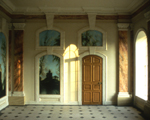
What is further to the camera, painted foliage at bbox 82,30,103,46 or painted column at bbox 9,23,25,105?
painted foliage at bbox 82,30,103,46

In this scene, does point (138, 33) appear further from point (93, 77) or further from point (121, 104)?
point (121, 104)

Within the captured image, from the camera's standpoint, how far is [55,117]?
701 centimetres

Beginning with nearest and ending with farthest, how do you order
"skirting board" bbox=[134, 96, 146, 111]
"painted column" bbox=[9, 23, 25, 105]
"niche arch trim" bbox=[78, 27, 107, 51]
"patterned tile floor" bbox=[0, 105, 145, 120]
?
1. "patterned tile floor" bbox=[0, 105, 145, 120]
2. "skirting board" bbox=[134, 96, 146, 111]
3. "painted column" bbox=[9, 23, 25, 105]
4. "niche arch trim" bbox=[78, 27, 107, 51]

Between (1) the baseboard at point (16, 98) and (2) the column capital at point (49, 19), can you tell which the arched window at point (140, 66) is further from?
(1) the baseboard at point (16, 98)

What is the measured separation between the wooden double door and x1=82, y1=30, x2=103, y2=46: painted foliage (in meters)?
0.72

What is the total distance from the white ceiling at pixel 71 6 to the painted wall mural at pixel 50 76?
2.56m

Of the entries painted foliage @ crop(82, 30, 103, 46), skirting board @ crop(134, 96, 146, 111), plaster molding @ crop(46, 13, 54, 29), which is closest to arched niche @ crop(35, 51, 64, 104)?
plaster molding @ crop(46, 13, 54, 29)

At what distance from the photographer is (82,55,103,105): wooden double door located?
29.8ft

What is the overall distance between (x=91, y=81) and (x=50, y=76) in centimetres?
227

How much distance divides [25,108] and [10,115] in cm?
114

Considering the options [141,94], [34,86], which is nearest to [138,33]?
[141,94]

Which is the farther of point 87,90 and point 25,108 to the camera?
point 87,90

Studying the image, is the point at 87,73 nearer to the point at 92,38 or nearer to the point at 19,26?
the point at 92,38

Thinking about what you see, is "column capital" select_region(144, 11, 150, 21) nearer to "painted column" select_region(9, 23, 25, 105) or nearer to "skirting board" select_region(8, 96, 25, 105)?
"painted column" select_region(9, 23, 25, 105)
